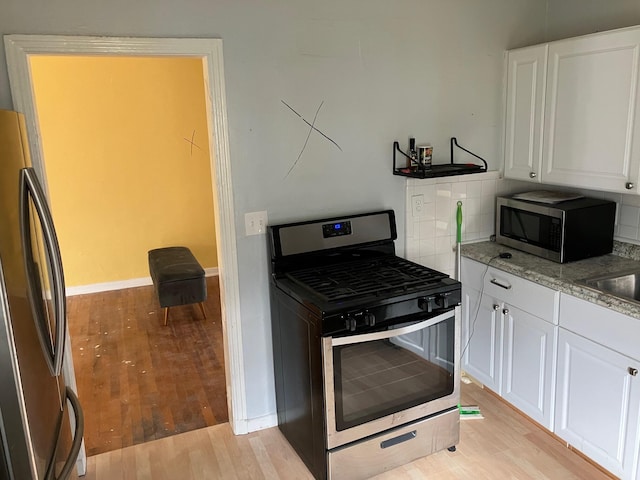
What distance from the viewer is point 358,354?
2236 mm

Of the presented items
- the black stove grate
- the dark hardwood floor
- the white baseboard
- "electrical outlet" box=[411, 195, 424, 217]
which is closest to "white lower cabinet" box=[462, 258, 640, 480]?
"electrical outlet" box=[411, 195, 424, 217]

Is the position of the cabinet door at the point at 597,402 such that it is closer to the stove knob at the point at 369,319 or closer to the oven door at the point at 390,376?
the oven door at the point at 390,376

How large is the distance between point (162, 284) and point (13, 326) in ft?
9.27

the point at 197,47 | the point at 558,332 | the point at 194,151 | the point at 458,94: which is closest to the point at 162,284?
the point at 194,151

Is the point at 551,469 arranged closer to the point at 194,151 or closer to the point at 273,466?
the point at 273,466

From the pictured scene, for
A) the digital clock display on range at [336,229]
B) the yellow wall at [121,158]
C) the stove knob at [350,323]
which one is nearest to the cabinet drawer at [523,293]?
the digital clock display on range at [336,229]

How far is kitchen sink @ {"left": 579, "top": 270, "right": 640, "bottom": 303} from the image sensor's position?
241cm

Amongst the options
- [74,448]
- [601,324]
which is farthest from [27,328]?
[601,324]

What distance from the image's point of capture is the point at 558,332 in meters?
2.46

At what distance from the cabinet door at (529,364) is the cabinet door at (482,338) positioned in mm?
61

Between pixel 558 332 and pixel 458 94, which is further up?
pixel 458 94

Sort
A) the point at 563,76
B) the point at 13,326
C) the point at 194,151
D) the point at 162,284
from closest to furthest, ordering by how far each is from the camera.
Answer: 1. the point at 13,326
2. the point at 563,76
3. the point at 162,284
4. the point at 194,151

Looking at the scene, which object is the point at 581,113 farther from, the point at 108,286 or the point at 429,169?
the point at 108,286

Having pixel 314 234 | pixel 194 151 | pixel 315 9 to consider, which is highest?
pixel 315 9
